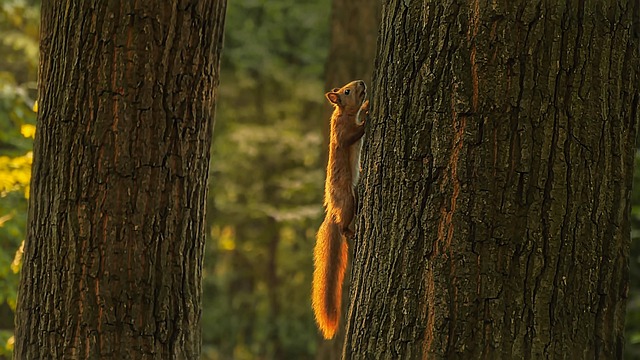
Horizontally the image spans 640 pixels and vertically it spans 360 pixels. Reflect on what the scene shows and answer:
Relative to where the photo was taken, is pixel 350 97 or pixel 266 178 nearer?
pixel 350 97

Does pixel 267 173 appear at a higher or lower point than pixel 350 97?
lower

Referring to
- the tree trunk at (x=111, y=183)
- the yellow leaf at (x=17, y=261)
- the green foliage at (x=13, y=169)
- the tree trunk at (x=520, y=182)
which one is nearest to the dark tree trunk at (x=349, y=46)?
the green foliage at (x=13, y=169)

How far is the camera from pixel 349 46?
304 inches

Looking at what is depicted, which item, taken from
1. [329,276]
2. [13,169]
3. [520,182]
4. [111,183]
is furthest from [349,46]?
[520,182]

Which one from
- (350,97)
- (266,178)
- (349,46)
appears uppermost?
(349,46)

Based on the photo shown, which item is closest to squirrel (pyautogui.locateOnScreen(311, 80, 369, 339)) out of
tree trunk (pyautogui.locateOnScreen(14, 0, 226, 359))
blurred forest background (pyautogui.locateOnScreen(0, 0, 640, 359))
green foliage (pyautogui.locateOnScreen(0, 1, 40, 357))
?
tree trunk (pyautogui.locateOnScreen(14, 0, 226, 359))

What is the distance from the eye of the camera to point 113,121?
407 cm

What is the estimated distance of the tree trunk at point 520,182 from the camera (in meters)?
2.52

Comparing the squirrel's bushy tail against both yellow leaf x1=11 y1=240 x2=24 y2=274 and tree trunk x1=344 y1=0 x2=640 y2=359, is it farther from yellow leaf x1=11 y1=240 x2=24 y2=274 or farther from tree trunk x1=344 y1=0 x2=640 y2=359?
yellow leaf x1=11 y1=240 x2=24 y2=274

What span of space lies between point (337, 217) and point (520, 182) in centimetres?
166

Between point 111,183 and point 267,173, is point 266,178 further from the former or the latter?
point 111,183

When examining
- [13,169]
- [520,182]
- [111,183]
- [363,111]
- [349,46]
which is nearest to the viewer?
[520,182]

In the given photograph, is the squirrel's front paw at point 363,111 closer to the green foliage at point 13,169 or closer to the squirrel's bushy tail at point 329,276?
the squirrel's bushy tail at point 329,276

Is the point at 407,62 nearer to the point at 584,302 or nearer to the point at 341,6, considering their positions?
the point at 584,302
